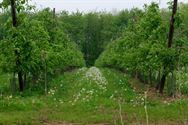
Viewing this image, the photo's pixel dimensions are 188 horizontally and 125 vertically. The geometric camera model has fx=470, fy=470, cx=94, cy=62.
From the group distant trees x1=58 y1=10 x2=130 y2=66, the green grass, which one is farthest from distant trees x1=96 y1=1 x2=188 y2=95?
distant trees x1=58 y1=10 x2=130 y2=66

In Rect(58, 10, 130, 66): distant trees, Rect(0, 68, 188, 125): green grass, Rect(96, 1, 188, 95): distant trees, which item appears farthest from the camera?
Rect(58, 10, 130, 66): distant trees

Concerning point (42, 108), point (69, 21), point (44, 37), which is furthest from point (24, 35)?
point (69, 21)

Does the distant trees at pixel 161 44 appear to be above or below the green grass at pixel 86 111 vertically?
above

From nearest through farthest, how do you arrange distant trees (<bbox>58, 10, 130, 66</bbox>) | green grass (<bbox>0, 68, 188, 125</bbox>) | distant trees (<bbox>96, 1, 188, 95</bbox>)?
green grass (<bbox>0, 68, 188, 125</bbox>)
distant trees (<bbox>96, 1, 188, 95</bbox>)
distant trees (<bbox>58, 10, 130, 66</bbox>)

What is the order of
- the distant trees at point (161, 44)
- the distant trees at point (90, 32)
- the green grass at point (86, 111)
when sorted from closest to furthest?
the green grass at point (86, 111) → the distant trees at point (161, 44) → the distant trees at point (90, 32)

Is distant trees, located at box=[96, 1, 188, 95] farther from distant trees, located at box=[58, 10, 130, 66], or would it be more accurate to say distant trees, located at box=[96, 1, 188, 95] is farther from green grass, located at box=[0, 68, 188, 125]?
distant trees, located at box=[58, 10, 130, 66]

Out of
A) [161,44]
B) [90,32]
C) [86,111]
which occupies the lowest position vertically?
[86,111]

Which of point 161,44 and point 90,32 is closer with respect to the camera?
point 161,44

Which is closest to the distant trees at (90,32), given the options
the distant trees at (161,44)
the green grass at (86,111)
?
the distant trees at (161,44)

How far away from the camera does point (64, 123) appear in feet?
58.5

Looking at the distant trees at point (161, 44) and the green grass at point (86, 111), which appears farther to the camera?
the distant trees at point (161, 44)

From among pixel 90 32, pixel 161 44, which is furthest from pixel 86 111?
pixel 90 32

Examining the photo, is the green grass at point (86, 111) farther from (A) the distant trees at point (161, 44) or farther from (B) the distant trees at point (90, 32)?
(B) the distant trees at point (90, 32)

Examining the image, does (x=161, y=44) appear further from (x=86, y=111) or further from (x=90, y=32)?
(x=90, y=32)
